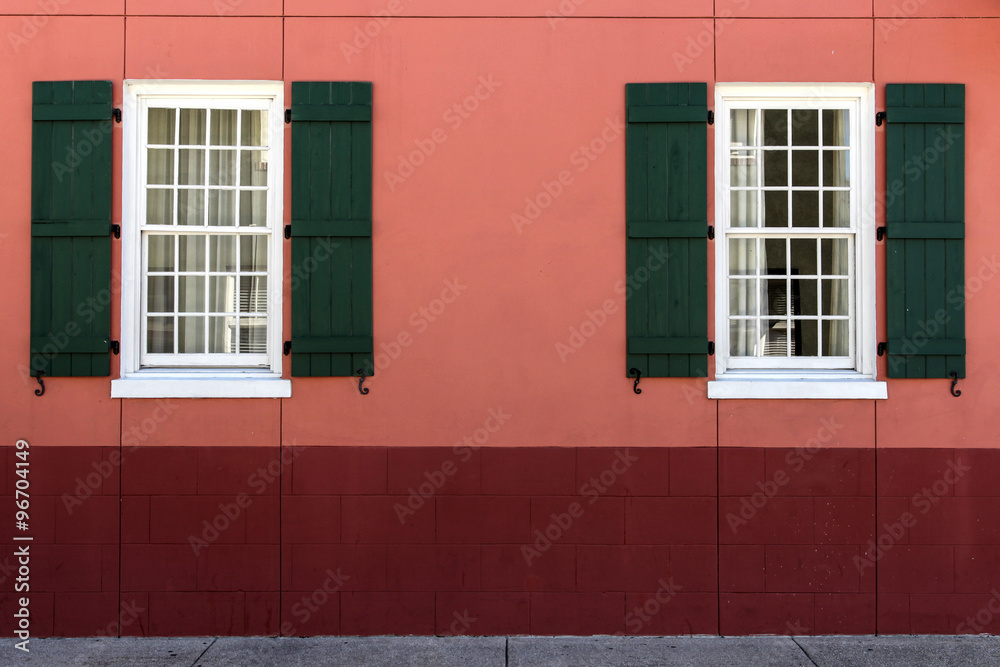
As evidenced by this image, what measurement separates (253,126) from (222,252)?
31.5 inches

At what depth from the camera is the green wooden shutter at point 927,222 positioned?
5305 millimetres

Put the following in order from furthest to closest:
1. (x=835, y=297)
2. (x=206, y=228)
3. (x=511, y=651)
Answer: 1. (x=835, y=297)
2. (x=206, y=228)
3. (x=511, y=651)

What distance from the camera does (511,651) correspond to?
5.15 metres

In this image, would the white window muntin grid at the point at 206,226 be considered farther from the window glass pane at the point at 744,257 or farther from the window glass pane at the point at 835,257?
the window glass pane at the point at 835,257

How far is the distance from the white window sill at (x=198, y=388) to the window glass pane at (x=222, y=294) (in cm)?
46

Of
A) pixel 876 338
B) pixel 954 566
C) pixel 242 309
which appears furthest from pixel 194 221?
pixel 954 566

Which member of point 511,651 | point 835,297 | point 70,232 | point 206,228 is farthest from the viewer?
point 835,297

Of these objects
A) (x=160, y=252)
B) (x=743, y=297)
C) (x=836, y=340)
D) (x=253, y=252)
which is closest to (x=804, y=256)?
(x=743, y=297)

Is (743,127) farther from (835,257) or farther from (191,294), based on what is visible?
(191,294)

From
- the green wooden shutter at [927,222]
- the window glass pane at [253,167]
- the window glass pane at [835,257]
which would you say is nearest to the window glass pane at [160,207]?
the window glass pane at [253,167]

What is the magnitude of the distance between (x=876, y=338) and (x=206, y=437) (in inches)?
160

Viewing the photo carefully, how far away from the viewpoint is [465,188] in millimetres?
5344

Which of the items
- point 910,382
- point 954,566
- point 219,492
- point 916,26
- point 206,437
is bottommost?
point 954,566

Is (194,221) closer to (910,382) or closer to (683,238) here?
(683,238)
